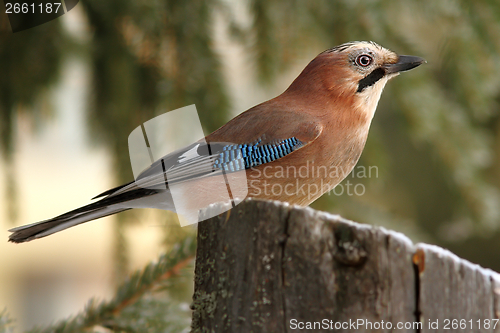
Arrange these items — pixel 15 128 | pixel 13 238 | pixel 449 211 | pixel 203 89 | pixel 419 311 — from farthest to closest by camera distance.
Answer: pixel 449 211 < pixel 15 128 < pixel 203 89 < pixel 13 238 < pixel 419 311

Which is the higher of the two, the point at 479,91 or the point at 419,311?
the point at 479,91

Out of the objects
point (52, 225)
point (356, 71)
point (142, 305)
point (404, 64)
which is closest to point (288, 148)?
point (356, 71)

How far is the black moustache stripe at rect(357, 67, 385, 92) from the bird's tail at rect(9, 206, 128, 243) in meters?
1.77

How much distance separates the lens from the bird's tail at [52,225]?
2271 mm

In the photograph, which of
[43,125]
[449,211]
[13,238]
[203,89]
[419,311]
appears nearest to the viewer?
[419,311]

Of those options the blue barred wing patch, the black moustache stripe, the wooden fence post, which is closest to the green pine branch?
the blue barred wing patch

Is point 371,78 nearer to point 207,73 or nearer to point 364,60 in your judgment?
point 364,60

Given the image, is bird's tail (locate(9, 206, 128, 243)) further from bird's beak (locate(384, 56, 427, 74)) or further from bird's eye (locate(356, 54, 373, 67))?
bird's beak (locate(384, 56, 427, 74))

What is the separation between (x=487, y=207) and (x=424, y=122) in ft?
2.56

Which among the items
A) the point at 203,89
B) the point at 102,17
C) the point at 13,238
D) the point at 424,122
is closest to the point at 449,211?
the point at 424,122

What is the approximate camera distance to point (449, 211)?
634cm

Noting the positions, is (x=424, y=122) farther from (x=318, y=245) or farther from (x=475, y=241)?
(x=475, y=241)

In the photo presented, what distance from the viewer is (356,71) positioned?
3230mm

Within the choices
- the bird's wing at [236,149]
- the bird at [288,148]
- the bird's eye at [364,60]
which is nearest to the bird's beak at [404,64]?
the bird at [288,148]
